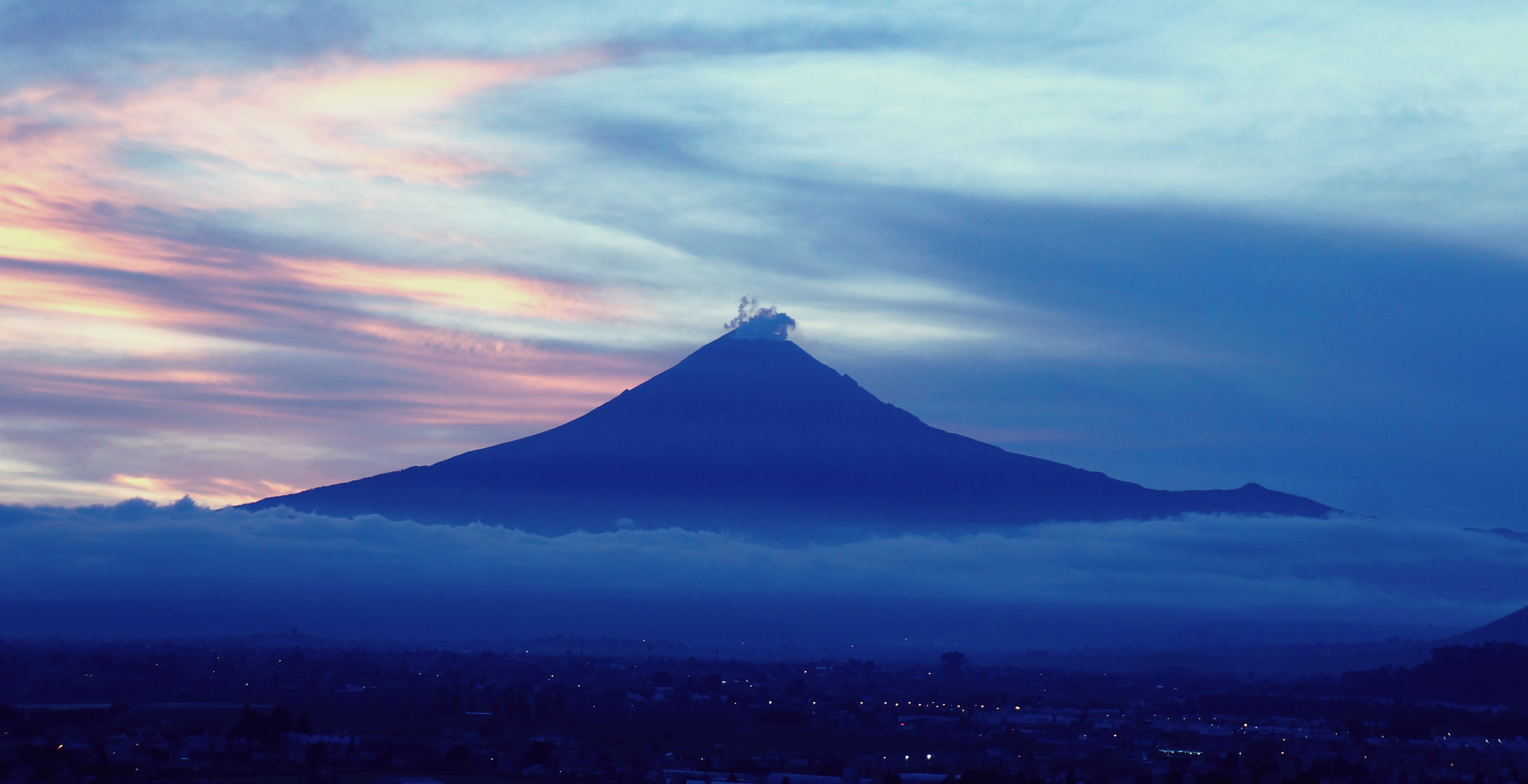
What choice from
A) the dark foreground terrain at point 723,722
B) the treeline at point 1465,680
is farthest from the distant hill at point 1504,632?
the treeline at point 1465,680

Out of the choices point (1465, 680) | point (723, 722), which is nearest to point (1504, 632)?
point (1465, 680)

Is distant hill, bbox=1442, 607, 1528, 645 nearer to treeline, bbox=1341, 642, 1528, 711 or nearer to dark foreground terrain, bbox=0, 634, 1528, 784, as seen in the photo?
dark foreground terrain, bbox=0, 634, 1528, 784

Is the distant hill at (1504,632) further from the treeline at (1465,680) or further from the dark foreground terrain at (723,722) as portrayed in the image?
the treeline at (1465,680)

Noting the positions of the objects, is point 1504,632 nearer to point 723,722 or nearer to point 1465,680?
point 1465,680

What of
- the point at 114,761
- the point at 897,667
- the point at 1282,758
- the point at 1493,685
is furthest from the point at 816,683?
the point at 114,761

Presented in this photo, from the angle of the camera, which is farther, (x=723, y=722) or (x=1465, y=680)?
(x=1465, y=680)

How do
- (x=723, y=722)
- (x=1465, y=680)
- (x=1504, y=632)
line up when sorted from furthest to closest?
(x=1504, y=632) → (x=1465, y=680) → (x=723, y=722)

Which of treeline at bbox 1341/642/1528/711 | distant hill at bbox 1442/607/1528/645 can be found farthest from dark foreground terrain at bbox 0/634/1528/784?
distant hill at bbox 1442/607/1528/645

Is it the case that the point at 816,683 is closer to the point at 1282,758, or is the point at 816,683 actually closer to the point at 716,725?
the point at 716,725
